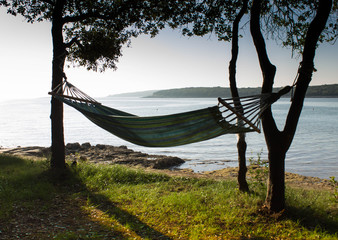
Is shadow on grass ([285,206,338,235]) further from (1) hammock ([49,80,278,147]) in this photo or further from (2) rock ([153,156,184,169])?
(2) rock ([153,156,184,169])

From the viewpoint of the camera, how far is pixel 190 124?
110 inches

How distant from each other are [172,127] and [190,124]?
0.22 meters

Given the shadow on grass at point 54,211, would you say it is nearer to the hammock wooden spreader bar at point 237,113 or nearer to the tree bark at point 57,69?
the tree bark at point 57,69

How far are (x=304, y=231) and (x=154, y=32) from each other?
4463mm

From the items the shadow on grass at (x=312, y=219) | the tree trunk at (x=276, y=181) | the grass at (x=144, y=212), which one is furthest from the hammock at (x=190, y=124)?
the shadow on grass at (x=312, y=219)

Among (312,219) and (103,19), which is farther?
(103,19)

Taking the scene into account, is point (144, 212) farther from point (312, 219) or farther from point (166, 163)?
point (166, 163)

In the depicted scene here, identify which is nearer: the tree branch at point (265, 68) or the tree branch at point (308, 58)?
the tree branch at point (308, 58)

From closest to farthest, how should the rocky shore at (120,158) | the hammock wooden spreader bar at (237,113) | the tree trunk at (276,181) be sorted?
the hammock wooden spreader bar at (237,113), the tree trunk at (276,181), the rocky shore at (120,158)

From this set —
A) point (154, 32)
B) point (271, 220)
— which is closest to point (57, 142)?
point (154, 32)

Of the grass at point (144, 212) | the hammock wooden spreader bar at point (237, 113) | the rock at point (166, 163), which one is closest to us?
the hammock wooden spreader bar at point (237, 113)

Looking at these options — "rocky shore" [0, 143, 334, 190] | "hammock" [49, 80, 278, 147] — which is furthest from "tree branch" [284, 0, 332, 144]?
"rocky shore" [0, 143, 334, 190]

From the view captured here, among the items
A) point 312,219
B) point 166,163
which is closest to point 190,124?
point 312,219

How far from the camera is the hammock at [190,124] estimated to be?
8.57ft
